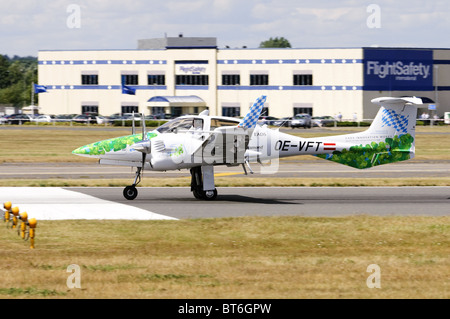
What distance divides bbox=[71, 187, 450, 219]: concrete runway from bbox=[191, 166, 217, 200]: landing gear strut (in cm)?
27

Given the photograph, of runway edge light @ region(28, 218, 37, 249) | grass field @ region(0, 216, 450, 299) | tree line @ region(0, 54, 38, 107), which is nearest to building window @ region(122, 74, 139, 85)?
tree line @ region(0, 54, 38, 107)

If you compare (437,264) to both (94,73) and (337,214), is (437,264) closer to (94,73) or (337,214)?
(337,214)

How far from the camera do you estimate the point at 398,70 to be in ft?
307

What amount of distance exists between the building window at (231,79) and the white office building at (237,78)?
0.16 feet

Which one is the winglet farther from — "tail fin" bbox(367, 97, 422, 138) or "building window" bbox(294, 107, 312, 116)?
"building window" bbox(294, 107, 312, 116)

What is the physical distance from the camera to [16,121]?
84062 millimetres

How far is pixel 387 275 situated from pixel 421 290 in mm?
1035

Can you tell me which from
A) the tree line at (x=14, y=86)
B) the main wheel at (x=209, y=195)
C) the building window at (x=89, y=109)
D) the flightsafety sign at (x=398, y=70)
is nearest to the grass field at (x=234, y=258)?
the main wheel at (x=209, y=195)

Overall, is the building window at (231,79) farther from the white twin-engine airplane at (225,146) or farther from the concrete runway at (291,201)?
the white twin-engine airplane at (225,146)

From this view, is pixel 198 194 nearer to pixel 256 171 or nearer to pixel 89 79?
pixel 256 171

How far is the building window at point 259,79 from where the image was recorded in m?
90.9

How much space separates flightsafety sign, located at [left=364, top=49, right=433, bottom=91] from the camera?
301 feet
